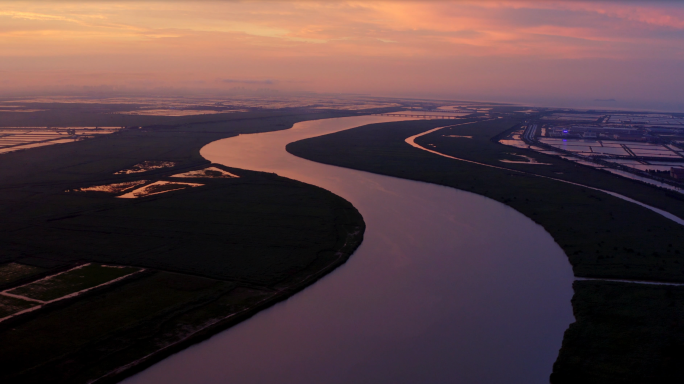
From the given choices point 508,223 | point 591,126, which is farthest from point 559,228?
point 591,126

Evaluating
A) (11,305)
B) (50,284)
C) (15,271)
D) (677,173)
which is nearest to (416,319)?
(50,284)

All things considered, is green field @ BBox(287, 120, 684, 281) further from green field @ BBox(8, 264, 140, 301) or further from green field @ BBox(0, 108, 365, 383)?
green field @ BBox(8, 264, 140, 301)

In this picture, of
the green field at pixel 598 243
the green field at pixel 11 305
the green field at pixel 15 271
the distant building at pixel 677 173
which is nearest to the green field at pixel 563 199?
the green field at pixel 598 243

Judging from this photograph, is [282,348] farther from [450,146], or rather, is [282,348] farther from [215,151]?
[450,146]

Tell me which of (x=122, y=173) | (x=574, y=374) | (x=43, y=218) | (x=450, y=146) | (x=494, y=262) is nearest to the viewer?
(x=574, y=374)

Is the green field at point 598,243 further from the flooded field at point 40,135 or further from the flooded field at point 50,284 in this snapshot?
the flooded field at point 40,135

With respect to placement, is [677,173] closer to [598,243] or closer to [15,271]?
[598,243]
